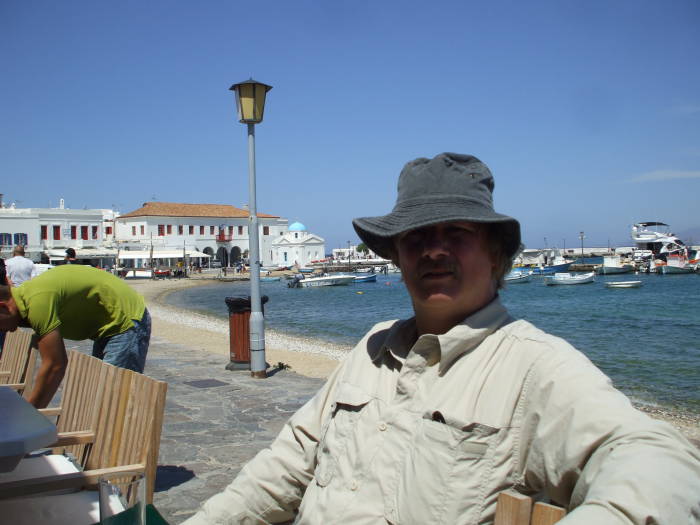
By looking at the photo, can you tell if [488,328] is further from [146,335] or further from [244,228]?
[244,228]

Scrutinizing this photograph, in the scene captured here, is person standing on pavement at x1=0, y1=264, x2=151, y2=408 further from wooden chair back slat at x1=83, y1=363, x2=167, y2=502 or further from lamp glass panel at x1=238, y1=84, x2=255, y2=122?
lamp glass panel at x1=238, y1=84, x2=255, y2=122

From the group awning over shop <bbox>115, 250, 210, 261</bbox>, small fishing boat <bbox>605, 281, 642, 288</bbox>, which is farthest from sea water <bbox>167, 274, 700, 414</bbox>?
awning over shop <bbox>115, 250, 210, 261</bbox>

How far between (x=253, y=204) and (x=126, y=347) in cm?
486

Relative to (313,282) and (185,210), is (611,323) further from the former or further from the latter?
(185,210)

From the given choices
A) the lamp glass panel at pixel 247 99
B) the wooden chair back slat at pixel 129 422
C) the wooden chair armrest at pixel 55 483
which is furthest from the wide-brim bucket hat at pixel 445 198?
the lamp glass panel at pixel 247 99

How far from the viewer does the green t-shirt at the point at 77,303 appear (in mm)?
3652

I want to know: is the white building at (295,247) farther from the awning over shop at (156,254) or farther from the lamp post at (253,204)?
the lamp post at (253,204)

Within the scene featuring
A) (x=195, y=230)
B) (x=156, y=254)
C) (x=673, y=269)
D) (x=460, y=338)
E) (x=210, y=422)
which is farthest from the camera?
(x=195, y=230)

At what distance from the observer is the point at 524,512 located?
122 centimetres

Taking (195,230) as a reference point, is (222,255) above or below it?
below

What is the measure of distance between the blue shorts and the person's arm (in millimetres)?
490

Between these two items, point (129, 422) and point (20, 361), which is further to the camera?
point (20, 361)

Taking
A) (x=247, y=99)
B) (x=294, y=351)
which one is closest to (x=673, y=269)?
(x=294, y=351)

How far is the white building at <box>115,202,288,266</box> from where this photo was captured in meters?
86.6
